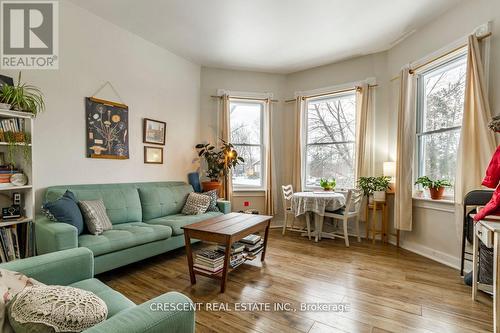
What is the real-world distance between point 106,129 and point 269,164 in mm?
2786

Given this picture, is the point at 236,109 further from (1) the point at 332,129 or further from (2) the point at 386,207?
(2) the point at 386,207

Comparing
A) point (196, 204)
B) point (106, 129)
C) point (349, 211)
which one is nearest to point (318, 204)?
point (349, 211)

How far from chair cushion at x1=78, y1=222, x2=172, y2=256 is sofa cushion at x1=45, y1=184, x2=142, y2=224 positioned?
5.0 inches

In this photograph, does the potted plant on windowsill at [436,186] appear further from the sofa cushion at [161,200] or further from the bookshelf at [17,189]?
the bookshelf at [17,189]

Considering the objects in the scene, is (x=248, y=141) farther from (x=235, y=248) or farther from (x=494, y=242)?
(x=494, y=242)

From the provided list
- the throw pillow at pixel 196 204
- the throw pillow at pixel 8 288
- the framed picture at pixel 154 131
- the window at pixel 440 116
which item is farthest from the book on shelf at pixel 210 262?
the window at pixel 440 116

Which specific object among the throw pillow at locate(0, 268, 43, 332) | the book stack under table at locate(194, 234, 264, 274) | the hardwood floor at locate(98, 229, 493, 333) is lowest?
the hardwood floor at locate(98, 229, 493, 333)

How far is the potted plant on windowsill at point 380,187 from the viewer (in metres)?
3.71

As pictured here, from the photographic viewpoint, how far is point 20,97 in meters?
2.27

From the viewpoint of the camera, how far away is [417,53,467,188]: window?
10.2 ft

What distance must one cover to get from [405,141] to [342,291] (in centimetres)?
237

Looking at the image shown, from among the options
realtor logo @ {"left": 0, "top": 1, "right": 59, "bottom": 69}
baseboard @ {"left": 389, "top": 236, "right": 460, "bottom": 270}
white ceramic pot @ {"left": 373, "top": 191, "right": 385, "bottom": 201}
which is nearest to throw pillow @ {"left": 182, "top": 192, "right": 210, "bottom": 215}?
realtor logo @ {"left": 0, "top": 1, "right": 59, "bottom": 69}

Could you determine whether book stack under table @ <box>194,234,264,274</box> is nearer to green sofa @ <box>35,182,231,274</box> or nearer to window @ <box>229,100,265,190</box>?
green sofa @ <box>35,182,231,274</box>

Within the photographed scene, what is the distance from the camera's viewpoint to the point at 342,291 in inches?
91.5
